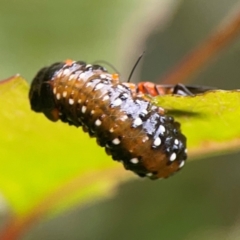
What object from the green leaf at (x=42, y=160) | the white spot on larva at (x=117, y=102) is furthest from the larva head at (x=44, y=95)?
the white spot on larva at (x=117, y=102)

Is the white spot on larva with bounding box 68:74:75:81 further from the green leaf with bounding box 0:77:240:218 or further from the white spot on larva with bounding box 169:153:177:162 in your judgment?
the white spot on larva with bounding box 169:153:177:162

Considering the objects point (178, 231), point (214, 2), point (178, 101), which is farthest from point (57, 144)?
point (214, 2)

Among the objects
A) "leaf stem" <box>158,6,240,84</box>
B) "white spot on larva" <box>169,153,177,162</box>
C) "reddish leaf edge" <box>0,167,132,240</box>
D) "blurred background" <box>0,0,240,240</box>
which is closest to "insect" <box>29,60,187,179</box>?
"white spot on larva" <box>169,153,177,162</box>

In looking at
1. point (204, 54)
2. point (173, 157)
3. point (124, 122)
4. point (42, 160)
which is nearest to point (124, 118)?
point (124, 122)

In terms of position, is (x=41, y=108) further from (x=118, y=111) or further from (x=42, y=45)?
(x=42, y=45)

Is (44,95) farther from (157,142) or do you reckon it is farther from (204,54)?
(204,54)
